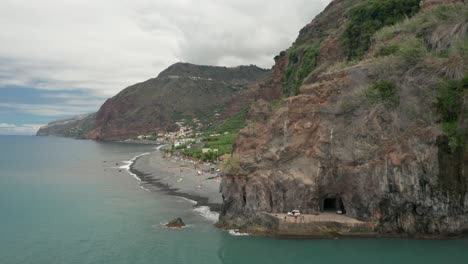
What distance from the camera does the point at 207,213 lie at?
49.1 meters

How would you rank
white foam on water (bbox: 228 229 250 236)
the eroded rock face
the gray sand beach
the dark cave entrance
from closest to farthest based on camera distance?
the eroded rock face, white foam on water (bbox: 228 229 250 236), the dark cave entrance, the gray sand beach

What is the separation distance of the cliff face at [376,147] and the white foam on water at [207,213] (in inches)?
146

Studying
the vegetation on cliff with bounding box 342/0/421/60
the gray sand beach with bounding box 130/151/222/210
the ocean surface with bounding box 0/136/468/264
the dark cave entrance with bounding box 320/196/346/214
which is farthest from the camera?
the gray sand beach with bounding box 130/151/222/210

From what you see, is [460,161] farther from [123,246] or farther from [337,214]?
[123,246]

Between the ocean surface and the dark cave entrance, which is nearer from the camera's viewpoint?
the ocean surface

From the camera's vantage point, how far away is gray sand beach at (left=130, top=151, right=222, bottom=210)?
6041 centimetres

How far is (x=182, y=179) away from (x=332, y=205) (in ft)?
125

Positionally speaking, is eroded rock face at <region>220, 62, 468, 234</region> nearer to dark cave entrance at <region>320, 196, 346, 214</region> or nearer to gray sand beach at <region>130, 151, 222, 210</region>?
dark cave entrance at <region>320, 196, 346, 214</region>

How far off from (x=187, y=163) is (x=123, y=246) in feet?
191

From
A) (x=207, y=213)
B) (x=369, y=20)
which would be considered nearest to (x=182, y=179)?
(x=207, y=213)

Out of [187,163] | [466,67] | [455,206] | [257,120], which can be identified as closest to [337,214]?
[455,206]

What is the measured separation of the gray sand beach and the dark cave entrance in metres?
15.3

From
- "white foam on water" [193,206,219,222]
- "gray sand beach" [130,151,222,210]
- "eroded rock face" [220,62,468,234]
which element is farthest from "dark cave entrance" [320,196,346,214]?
"gray sand beach" [130,151,222,210]

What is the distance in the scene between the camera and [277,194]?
39469 millimetres
